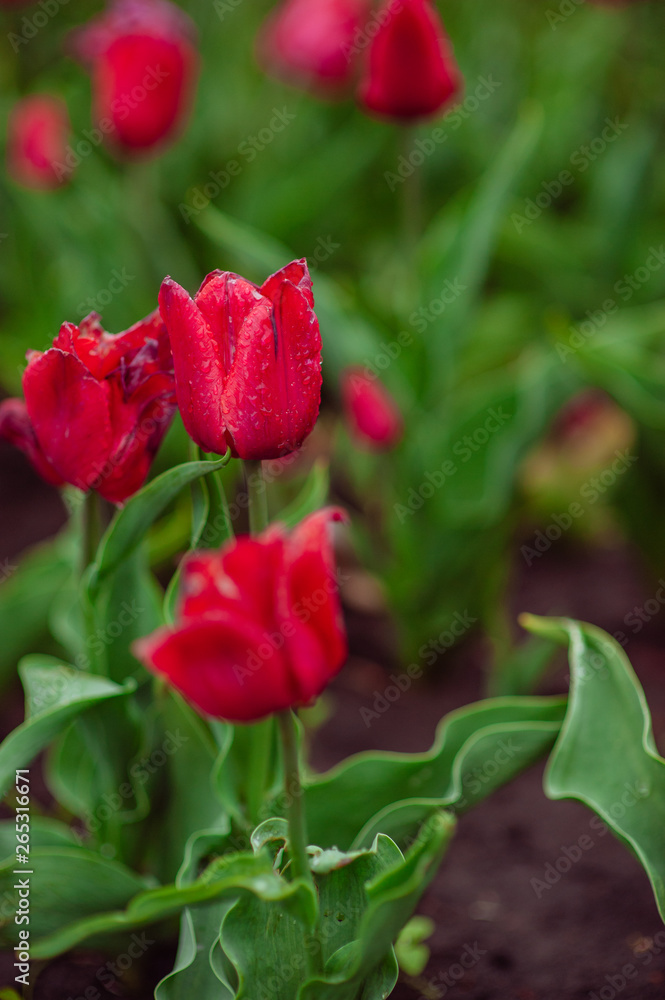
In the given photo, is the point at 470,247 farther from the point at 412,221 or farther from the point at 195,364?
the point at 195,364

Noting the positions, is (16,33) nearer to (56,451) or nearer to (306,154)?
(306,154)

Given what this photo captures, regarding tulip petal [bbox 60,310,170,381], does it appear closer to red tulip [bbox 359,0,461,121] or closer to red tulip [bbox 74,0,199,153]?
red tulip [bbox 359,0,461,121]

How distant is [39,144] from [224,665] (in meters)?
1.70

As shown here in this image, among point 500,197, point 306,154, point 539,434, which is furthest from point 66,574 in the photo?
point 306,154

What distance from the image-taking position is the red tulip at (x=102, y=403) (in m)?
0.79

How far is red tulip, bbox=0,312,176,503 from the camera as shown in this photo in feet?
2.58

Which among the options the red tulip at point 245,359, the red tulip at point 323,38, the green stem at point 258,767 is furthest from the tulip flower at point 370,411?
the red tulip at point 323,38

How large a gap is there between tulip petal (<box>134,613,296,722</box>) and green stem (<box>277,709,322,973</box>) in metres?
0.05

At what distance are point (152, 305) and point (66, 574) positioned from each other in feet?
2.83

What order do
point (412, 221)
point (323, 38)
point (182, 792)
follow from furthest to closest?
point (323, 38) → point (412, 221) → point (182, 792)

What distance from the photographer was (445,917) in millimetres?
1218

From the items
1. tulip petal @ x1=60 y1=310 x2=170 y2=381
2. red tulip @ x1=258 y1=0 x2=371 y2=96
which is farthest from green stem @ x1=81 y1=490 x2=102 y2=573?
red tulip @ x1=258 y1=0 x2=371 y2=96

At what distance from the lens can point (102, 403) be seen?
79cm

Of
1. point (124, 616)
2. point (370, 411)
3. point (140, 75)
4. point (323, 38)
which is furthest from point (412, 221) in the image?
point (124, 616)
